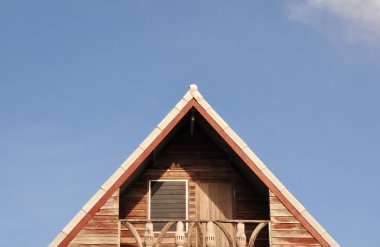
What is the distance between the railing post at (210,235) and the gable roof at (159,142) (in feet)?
6.48

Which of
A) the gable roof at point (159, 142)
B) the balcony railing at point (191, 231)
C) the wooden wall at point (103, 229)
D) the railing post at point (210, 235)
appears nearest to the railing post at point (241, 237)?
the balcony railing at point (191, 231)

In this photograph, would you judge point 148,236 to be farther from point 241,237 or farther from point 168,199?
point 168,199

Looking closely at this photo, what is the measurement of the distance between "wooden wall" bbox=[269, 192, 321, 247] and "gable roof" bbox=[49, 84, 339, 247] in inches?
5.1

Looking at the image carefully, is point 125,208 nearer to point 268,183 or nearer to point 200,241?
point 200,241

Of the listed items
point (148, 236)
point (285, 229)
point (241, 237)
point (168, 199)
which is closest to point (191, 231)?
point (148, 236)

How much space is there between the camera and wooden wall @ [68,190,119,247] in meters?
21.4

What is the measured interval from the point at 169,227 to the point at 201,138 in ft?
12.8

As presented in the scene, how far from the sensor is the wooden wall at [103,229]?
21.4 m

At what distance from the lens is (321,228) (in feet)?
70.9

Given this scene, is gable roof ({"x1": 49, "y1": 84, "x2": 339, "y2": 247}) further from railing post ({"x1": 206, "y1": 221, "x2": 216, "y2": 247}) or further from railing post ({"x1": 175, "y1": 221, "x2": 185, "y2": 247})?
railing post ({"x1": 175, "y1": 221, "x2": 185, "y2": 247})

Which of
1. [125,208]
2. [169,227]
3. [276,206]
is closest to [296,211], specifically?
[276,206]

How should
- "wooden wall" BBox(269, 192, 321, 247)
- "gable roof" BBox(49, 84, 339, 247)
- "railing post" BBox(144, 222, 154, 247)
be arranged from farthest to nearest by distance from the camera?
"wooden wall" BBox(269, 192, 321, 247) → "gable roof" BBox(49, 84, 339, 247) → "railing post" BBox(144, 222, 154, 247)

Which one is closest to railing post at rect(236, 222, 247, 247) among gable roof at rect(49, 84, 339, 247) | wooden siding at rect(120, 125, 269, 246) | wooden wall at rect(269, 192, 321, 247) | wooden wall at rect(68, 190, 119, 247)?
wooden wall at rect(269, 192, 321, 247)

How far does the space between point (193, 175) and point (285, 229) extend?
3.82m
